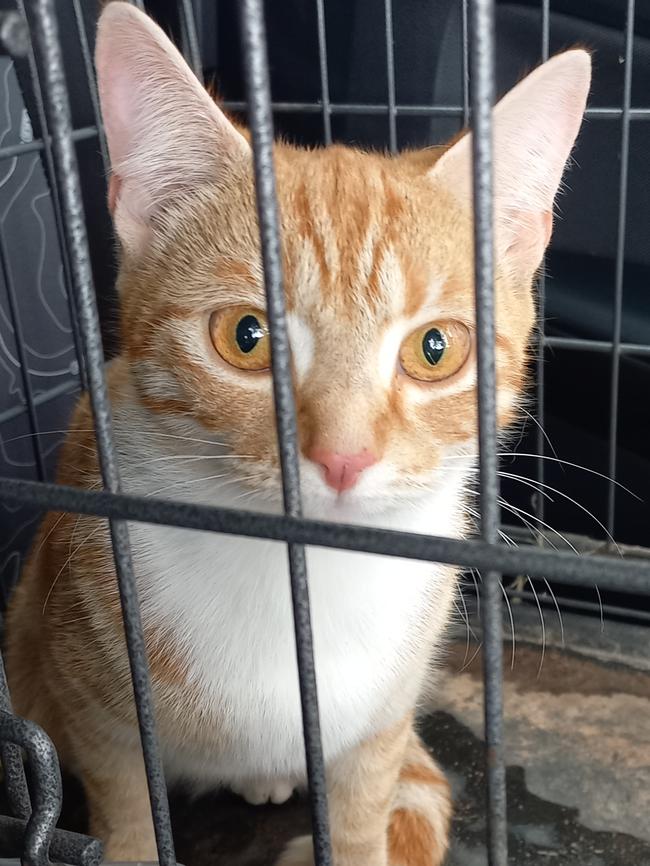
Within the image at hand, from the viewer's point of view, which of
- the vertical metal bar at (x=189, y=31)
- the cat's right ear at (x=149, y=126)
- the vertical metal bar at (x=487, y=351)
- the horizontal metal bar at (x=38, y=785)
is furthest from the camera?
the vertical metal bar at (x=189, y=31)

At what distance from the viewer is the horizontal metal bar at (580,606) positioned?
5.33 feet

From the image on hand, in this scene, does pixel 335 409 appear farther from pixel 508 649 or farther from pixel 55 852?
pixel 508 649

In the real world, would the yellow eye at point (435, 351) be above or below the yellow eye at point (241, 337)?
below

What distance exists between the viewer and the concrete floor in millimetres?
1268

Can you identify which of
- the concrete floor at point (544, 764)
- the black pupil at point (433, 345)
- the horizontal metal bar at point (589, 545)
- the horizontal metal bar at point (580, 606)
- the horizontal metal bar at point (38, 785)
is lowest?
the concrete floor at point (544, 764)

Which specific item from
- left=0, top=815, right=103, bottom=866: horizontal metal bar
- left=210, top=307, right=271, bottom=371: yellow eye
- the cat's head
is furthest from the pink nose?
left=0, top=815, right=103, bottom=866: horizontal metal bar

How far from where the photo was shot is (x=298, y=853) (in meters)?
1.21

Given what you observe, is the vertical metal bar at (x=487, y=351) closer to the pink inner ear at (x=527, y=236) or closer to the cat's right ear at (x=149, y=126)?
the cat's right ear at (x=149, y=126)

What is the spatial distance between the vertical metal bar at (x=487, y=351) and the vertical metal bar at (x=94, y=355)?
0.81ft

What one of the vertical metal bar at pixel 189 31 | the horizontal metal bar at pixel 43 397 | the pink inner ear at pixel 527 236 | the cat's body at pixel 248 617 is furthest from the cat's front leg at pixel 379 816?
the vertical metal bar at pixel 189 31

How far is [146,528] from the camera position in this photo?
41.1 inches

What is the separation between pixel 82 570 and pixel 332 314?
445 millimetres

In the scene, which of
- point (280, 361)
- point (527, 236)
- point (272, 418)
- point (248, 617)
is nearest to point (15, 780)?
point (248, 617)

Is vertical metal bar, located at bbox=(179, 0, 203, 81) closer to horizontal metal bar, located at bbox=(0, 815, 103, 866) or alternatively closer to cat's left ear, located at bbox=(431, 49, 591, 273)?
cat's left ear, located at bbox=(431, 49, 591, 273)
